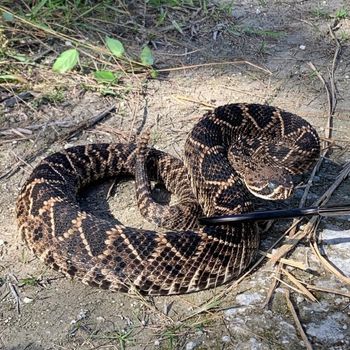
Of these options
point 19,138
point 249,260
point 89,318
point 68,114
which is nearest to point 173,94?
point 68,114

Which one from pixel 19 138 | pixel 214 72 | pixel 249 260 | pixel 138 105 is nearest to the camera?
pixel 249 260

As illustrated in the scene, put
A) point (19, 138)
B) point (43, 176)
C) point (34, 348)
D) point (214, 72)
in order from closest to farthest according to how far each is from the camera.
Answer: point (34, 348) → point (43, 176) → point (19, 138) → point (214, 72)

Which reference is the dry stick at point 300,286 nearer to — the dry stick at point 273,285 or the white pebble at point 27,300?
the dry stick at point 273,285

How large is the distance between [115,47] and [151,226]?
2294mm

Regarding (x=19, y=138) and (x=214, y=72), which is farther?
(x=214, y=72)

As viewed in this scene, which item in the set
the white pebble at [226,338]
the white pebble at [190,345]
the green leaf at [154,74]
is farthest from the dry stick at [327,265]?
the green leaf at [154,74]

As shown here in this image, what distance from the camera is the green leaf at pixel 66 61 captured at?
622cm

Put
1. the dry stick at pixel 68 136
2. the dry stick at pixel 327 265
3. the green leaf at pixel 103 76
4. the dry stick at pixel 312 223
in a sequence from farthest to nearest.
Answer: the green leaf at pixel 103 76 < the dry stick at pixel 68 136 < the dry stick at pixel 312 223 < the dry stick at pixel 327 265

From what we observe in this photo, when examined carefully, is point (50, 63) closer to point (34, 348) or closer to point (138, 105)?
point (138, 105)

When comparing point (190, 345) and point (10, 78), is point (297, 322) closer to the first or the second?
point (190, 345)

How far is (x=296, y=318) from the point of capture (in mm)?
4145

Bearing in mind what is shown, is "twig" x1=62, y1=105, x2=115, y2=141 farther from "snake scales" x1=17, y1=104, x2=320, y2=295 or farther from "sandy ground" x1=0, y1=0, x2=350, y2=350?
Answer: "snake scales" x1=17, y1=104, x2=320, y2=295

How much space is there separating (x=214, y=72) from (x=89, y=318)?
3485mm

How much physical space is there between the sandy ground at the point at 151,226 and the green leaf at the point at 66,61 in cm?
26
